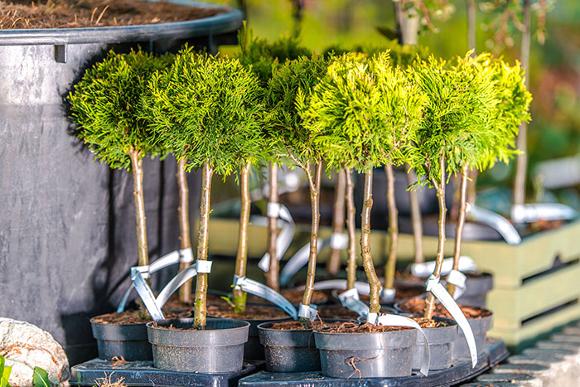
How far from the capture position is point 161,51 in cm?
404

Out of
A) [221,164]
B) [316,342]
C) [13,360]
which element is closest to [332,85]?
[221,164]

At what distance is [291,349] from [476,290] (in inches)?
45.2

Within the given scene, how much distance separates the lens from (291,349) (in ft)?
11.4

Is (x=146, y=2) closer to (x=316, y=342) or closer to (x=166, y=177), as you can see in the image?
(x=166, y=177)

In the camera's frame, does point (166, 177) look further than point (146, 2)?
No

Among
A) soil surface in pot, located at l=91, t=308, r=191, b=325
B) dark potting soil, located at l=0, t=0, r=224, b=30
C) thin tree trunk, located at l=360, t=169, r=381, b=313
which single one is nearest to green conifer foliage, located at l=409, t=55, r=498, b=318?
A: thin tree trunk, located at l=360, t=169, r=381, b=313

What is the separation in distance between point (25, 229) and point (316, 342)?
103 centimetres

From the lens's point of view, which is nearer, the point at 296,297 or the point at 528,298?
the point at 296,297

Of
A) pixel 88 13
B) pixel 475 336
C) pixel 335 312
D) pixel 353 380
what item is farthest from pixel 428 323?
pixel 88 13

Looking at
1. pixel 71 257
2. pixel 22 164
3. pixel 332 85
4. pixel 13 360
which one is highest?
pixel 332 85

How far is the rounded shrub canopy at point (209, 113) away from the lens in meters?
3.38

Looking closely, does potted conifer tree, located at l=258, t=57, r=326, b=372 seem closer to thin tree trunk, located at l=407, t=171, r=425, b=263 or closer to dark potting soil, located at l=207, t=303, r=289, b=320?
dark potting soil, located at l=207, t=303, r=289, b=320

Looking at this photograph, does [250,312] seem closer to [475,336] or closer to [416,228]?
[475,336]

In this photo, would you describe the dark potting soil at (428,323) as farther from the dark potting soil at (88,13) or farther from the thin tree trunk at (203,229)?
the dark potting soil at (88,13)
